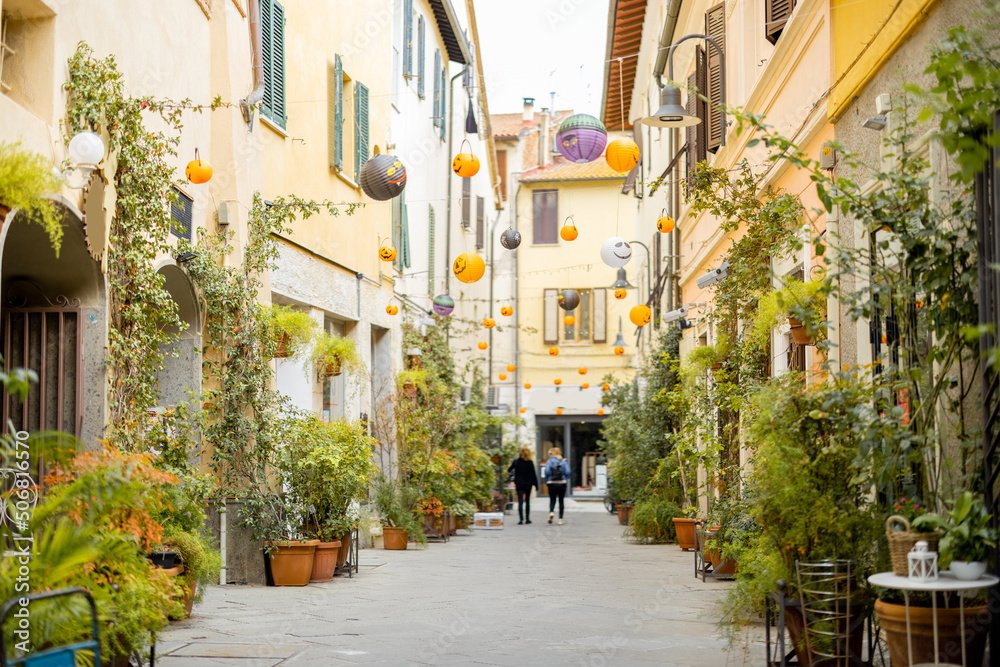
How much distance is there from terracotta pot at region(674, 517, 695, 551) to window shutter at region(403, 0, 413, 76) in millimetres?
8761

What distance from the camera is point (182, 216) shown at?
8.98 metres

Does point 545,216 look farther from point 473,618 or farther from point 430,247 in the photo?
point 473,618

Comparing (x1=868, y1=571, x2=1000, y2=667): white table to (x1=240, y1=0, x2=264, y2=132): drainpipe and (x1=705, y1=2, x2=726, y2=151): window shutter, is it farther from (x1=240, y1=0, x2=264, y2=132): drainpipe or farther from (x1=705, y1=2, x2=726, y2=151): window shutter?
(x1=705, y1=2, x2=726, y2=151): window shutter

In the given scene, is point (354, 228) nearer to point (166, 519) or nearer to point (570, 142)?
point (570, 142)

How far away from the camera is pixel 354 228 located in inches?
568

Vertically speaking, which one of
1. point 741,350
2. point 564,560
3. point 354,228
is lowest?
point 564,560

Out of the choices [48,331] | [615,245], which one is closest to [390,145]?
[615,245]

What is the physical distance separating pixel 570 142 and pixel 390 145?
569 cm

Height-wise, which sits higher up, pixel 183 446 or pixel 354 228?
pixel 354 228

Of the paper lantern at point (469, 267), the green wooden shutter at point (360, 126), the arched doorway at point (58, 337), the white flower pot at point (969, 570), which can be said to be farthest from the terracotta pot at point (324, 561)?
the white flower pot at point (969, 570)

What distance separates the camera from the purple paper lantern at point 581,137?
1123 centimetres

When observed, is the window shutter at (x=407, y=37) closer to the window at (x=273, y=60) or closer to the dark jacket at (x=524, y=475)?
the window at (x=273, y=60)

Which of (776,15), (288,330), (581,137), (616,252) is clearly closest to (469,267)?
(581,137)

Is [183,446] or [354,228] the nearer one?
[183,446]
